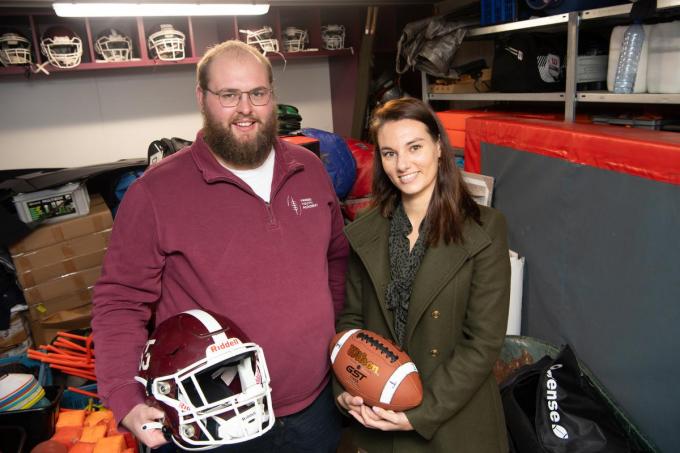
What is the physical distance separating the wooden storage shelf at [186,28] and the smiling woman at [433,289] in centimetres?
296

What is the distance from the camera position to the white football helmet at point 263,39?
4.08 m

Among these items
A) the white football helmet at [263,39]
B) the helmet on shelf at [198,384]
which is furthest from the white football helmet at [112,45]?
the helmet on shelf at [198,384]

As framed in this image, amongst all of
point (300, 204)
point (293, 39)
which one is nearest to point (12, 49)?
point (293, 39)

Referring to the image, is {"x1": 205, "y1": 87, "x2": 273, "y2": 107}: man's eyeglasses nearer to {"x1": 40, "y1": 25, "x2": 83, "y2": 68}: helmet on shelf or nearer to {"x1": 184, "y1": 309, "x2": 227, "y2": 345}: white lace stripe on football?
{"x1": 184, "y1": 309, "x2": 227, "y2": 345}: white lace stripe on football

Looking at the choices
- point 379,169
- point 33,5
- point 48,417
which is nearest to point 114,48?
point 33,5

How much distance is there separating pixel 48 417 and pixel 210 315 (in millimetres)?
1605

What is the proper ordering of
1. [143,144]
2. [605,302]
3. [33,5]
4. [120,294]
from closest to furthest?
[120,294], [605,302], [33,5], [143,144]

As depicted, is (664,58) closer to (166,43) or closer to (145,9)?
(145,9)

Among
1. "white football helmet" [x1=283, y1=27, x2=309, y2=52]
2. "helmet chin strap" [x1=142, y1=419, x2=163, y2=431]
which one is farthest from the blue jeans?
"white football helmet" [x1=283, y1=27, x2=309, y2=52]

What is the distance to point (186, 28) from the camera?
440cm

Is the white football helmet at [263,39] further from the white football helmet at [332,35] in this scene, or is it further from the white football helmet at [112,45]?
the white football helmet at [112,45]

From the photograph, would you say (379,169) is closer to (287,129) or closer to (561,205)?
(561,205)

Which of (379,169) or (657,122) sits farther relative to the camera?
(657,122)

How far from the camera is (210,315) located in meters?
1.45
